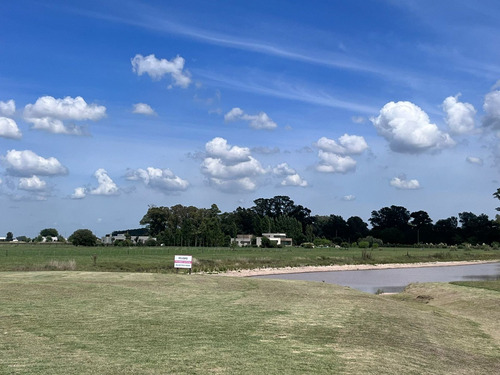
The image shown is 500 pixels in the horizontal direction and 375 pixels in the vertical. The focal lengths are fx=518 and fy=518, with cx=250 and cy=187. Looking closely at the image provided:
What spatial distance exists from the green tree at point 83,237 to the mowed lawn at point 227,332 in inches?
3663

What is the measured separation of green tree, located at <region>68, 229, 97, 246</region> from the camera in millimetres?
113875

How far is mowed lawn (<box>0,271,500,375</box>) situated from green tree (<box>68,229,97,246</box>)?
93.0 m

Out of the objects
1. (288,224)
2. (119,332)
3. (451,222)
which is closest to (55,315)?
(119,332)

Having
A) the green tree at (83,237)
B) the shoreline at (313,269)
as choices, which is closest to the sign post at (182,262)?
the shoreline at (313,269)

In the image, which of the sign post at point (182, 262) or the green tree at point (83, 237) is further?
the green tree at point (83, 237)

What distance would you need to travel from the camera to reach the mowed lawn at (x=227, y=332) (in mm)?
10305

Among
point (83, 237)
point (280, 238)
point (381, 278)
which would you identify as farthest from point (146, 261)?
point (280, 238)

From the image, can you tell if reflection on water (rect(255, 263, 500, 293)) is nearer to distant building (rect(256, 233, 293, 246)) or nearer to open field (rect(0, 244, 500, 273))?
open field (rect(0, 244, 500, 273))

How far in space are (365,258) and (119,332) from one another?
76.0m

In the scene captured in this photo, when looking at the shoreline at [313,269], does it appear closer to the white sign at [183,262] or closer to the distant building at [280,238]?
the white sign at [183,262]

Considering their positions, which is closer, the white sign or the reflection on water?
the white sign

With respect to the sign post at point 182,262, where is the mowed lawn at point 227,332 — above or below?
below

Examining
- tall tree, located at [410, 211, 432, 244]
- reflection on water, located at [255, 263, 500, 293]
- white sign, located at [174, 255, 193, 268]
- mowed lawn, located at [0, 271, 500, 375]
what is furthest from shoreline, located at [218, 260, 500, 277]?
tall tree, located at [410, 211, 432, 244]

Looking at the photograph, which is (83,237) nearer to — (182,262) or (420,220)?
(182,262)
